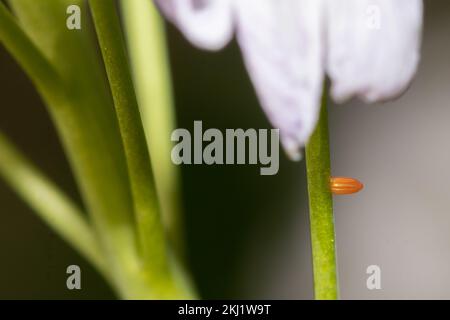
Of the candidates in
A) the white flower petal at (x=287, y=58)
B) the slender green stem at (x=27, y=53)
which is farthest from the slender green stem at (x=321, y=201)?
the slender green stem at (x=27, y=53)

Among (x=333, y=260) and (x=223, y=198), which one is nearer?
(x=333, y=260)

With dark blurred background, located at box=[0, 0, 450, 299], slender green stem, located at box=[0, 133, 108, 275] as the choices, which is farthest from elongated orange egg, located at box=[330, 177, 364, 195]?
slender green stem, located at box=[0, 133, 108, 275]

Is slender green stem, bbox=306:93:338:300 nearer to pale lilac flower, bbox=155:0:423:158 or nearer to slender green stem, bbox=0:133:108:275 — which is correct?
pale lilac flower, bbox=155:0:423:158

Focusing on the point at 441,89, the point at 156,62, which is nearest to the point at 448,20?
the point at 441,89

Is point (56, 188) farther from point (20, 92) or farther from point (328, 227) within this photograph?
point (328, 227)

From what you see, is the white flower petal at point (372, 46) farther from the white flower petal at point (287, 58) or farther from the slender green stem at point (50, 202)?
the slender green stem at point (50, 202)
